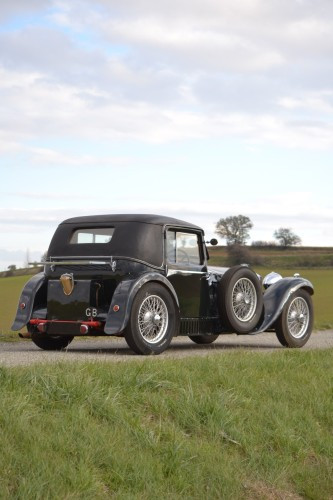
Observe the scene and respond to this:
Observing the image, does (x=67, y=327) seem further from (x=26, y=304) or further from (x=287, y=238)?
(x=287, y=238)

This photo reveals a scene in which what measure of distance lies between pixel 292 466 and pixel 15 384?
2600 mm

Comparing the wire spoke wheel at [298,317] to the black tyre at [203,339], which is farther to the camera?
the black tyre at [203,339]

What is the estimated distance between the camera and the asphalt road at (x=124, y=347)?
42.1 feet

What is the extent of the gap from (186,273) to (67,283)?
1891 millimetres

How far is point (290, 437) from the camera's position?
8797 millimetres

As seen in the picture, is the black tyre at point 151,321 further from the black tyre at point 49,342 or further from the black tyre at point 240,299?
the black tyre at point 49,342

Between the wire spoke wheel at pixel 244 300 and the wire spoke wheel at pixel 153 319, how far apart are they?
1499 millimetres

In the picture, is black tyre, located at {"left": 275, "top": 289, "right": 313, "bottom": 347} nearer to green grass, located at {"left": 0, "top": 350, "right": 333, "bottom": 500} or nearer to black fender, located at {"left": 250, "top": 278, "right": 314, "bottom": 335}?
black fender, located at {"left": 250, "top": 278, "right": 314, "bottom": 335}

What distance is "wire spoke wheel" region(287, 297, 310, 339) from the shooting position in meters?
15.5

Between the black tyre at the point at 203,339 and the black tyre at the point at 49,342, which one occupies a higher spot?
the black tyre at the point at 49,342

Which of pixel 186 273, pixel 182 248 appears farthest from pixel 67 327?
pixel 182 248

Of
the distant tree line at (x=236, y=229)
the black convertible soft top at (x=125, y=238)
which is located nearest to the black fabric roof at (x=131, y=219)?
the black convertible soft top at (x=125, y=238)

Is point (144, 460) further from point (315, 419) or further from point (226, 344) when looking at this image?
point (226, 344)

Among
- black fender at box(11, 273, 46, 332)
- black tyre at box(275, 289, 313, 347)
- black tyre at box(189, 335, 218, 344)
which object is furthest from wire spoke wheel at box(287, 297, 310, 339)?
black fender at box(11, 273, 46, 332)
